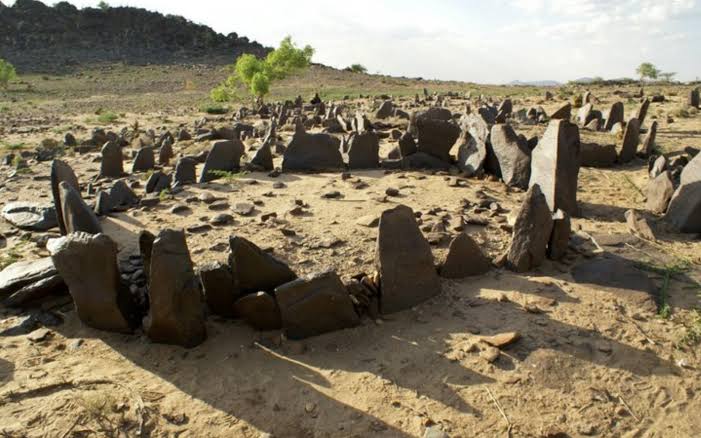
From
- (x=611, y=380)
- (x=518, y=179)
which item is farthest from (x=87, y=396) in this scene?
(x=518, y=179)

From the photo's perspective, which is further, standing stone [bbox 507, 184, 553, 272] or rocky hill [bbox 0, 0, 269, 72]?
rocky hill [bbox 0, 0, 269, 72]

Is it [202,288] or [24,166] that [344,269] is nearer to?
[202,288]

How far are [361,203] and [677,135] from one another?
7.13 meters

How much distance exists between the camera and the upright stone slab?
5941 millimetres

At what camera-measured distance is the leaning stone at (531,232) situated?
4871 mm

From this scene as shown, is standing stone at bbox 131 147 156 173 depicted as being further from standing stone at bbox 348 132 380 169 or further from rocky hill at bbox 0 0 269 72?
rocky hill at bbox 0 0 269 72

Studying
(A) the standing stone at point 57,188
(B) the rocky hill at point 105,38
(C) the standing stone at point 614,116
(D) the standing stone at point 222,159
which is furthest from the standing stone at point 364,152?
(B) the rocky hill at point 105,38

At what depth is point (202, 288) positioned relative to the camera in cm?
462

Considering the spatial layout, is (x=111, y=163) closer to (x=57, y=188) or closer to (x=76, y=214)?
(x=57, y=188)

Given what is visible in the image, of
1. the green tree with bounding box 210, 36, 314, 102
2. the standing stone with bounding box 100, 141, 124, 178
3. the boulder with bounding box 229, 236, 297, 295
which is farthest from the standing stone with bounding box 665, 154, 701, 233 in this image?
the green tree with bounding box 210, 36, 314, 102

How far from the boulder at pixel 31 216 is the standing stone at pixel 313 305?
150 inches

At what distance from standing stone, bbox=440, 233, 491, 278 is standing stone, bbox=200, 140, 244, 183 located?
4.25 meters

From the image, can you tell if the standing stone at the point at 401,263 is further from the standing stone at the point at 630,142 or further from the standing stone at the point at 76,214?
the standing stone at the point at 630,142

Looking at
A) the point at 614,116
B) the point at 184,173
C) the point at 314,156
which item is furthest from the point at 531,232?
the point at 614,116
